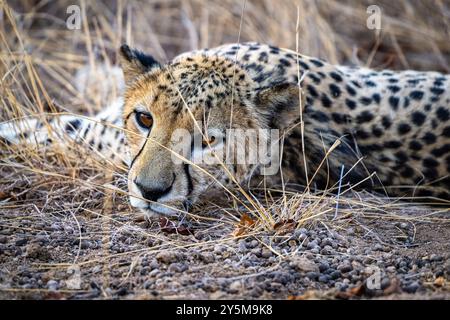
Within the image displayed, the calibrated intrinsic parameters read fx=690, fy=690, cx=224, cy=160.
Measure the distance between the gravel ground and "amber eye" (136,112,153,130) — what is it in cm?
51

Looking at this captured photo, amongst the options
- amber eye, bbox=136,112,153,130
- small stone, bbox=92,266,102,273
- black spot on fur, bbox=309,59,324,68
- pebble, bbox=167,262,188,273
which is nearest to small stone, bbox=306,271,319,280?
pebble, bbox=167,262,188,273

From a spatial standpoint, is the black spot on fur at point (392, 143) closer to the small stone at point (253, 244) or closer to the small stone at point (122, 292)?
the small stone at point (253, 244)

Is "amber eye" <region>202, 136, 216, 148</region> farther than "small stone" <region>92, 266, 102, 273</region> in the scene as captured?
Yes

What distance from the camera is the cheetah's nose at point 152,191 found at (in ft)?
11.2

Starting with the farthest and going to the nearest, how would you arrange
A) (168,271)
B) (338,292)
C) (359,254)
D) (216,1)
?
(216,1) < (359,254) < (168,271) < (338,292)

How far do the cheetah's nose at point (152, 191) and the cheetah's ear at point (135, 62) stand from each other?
0.90m

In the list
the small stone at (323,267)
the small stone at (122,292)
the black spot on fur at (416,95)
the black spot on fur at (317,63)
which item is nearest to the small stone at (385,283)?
the small stone at (323,267)

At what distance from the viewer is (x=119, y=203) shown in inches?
157

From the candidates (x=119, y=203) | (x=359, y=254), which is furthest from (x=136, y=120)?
(x=359, y=254)

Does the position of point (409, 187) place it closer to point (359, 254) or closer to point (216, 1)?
point (359, 254)

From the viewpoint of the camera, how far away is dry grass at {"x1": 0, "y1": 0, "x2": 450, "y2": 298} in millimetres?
3746

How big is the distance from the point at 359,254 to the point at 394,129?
3.49 feet

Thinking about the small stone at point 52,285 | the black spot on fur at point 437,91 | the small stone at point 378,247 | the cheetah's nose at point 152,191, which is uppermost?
the black spot on fur at point 437,91

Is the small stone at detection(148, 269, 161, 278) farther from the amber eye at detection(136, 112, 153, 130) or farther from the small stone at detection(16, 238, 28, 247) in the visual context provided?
the amber eye at detection(136, 112, 153, 130)
